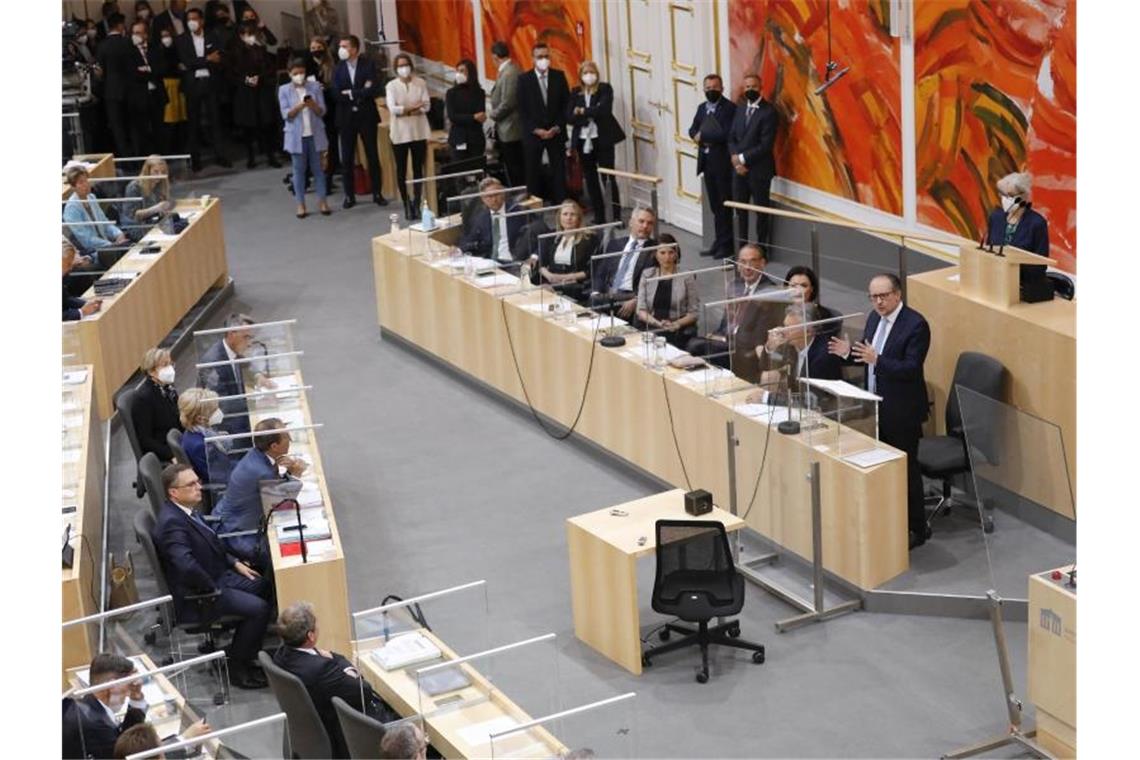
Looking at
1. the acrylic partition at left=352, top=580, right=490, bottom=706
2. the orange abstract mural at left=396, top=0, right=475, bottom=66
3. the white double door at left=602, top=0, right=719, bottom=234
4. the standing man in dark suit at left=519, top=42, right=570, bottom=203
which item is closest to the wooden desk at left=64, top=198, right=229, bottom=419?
the standing man in dark suit at left=519, top=42, right=570, bottom=203

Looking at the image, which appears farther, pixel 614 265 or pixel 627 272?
pixel 614 265

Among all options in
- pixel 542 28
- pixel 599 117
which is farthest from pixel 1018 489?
pixel 542 28

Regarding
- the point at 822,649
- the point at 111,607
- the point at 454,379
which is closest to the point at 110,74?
the point at 454,379

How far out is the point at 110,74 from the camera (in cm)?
1891

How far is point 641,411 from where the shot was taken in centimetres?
1062

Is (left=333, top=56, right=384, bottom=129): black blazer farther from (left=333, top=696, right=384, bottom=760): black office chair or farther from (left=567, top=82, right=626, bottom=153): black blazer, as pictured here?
(left=333, top=696, right=384, bottom=760): black office chair

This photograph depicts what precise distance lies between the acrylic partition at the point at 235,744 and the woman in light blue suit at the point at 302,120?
1097 centimetres

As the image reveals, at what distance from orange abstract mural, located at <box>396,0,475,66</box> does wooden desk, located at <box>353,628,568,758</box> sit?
496 inches

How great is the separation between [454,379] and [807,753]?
5.67 metres

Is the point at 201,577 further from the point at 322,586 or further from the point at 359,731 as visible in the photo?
the point at 359,731

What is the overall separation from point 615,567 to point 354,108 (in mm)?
9945

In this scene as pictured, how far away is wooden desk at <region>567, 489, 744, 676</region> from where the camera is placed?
865 cm

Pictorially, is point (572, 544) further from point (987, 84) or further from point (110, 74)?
point (110, 74)

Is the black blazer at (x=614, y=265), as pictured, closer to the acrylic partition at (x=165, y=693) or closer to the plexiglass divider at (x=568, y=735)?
the acrylic partition at (x=165, y=693)
